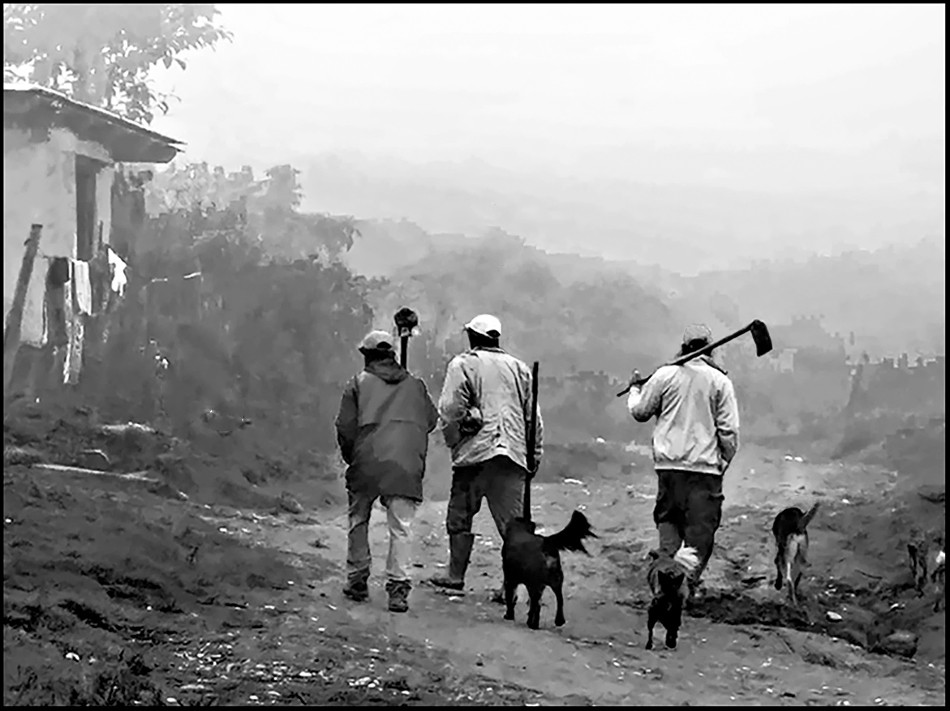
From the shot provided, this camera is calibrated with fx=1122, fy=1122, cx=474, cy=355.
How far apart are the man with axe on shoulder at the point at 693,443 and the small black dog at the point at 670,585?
0.17 meters

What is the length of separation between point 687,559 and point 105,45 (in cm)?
881

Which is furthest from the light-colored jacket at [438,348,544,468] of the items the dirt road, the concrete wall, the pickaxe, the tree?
the tree

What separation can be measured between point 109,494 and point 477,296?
5232 mm

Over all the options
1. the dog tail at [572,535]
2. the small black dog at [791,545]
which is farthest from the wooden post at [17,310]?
the small black dog at [791,545]

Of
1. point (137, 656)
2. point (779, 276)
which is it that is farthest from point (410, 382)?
point (779, 276)

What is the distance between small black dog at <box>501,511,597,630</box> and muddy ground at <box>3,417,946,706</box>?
25cm

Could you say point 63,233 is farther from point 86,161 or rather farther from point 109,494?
point 109,494

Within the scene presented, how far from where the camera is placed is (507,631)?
606cm

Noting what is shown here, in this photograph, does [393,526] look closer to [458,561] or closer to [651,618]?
[458,561]

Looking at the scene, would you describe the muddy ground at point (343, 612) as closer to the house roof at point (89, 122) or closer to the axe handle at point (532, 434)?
the axe handle at point (532, 434)

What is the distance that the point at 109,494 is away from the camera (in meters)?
7.96

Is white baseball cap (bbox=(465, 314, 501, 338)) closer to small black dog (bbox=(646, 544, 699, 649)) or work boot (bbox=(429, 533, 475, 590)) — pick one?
work boot (bbox=(429, 533, 475, 590))

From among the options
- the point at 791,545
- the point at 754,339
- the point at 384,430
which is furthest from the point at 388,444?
the point at 791,545

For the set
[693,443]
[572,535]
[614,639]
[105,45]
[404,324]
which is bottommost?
[614,639]
